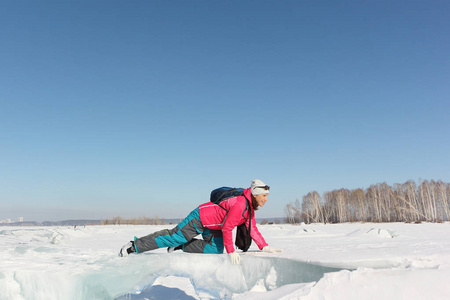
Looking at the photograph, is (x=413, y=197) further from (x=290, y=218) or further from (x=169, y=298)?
(x=169, y=298)

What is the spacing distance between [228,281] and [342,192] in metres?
32.2

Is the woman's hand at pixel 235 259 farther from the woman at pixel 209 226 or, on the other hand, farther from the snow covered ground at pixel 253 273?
the woman at pixel 209 226

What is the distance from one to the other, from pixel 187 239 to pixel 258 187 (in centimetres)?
103

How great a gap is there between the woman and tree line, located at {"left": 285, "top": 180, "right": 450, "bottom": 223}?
28.0 m

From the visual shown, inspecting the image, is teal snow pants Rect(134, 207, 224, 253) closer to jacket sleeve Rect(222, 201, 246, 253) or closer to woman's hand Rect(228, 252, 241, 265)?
jacket sleeve Rect(222, 201, 246, 253)

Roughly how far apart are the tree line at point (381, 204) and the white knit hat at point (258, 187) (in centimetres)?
2800

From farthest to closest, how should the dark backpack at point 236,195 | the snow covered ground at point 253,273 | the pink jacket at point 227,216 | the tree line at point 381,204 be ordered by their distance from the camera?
1. the tree line at point 381,204
2. the dark backpack at point 236,195
3. the pink jacket at point 227,216
4. the snow covered ground at point 253,273

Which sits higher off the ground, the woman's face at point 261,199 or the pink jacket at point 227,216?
the woman's face at point 261,199

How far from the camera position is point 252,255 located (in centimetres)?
309

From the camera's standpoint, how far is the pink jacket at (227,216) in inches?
129

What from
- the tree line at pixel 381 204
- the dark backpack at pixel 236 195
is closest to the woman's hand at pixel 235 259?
the dark backpack at pixel 236 195

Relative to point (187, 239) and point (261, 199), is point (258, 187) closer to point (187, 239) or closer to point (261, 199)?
point (261, 199)

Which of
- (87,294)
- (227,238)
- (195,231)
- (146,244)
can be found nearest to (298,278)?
(227,238)

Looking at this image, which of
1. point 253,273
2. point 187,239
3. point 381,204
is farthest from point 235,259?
point 381,204
